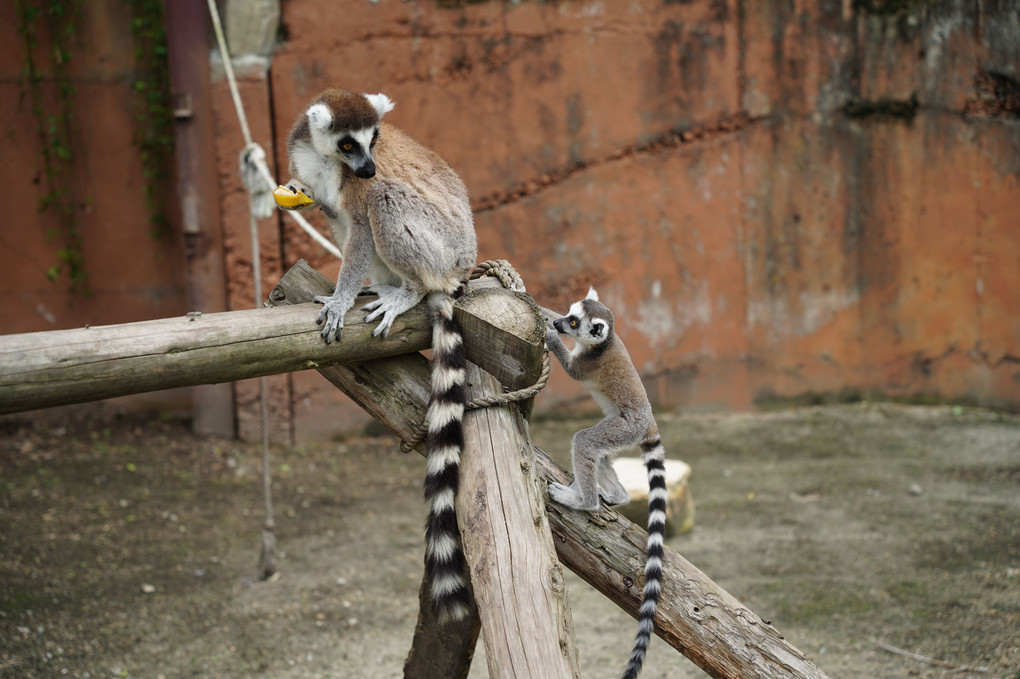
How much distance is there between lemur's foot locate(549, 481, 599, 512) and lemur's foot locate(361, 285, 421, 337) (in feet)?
2.28

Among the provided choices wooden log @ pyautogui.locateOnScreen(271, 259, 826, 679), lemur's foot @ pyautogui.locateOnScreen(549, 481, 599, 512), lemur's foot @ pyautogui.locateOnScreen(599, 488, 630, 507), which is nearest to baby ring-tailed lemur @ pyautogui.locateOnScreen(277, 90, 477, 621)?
wooden log @ pyautogui.locateOnScreen(271, 259, 826, 679)

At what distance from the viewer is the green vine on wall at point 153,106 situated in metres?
6.18

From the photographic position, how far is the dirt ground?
4.02 m

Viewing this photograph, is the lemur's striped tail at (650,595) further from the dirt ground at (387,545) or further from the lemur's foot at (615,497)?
the dirt ground at (387,545)

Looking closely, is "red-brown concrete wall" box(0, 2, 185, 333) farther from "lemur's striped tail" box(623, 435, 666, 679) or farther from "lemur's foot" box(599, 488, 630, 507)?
"lemur's striped tail" box(623, 435, 666, 679)

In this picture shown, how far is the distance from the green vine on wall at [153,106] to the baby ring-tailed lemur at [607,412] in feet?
14.0

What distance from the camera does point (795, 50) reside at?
657 cm

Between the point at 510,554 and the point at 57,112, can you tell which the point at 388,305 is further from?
the point at 57,112

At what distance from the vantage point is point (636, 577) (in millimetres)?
2502

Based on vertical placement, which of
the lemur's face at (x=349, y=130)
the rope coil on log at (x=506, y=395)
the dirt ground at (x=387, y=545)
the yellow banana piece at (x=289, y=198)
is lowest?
the dirt ground at (x=387, y=545)

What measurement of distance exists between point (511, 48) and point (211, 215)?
2521mm

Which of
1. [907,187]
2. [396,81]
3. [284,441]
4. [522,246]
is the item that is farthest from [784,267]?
[284,441]

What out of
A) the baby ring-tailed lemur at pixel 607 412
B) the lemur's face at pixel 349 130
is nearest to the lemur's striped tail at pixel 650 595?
the baby ring-tailed lemur at pixel 607 412

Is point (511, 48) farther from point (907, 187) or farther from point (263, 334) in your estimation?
point (263, 334)
